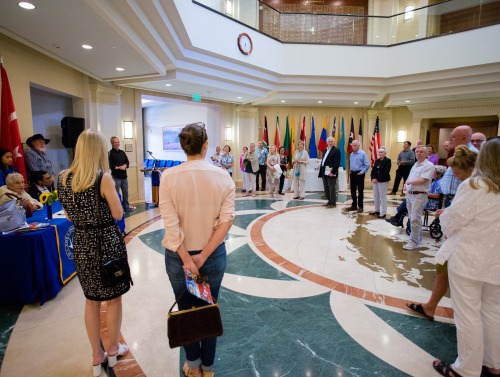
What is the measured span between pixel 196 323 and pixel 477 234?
5.29 feet

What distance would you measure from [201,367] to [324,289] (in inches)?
61.1

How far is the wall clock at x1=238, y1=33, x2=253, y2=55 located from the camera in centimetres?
710

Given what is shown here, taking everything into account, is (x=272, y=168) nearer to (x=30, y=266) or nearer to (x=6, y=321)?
(x=30, y=266)

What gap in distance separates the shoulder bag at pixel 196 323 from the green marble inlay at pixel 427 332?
161 centimetres

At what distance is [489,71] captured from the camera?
23.1 ft

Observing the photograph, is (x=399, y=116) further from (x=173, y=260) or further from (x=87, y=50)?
(x=173, y=260)

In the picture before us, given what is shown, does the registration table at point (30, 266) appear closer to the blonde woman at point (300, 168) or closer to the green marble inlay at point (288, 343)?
the green marble inlay at point (288, 343)

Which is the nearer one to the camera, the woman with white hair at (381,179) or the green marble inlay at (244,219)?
the green marble inlay at (244,219)

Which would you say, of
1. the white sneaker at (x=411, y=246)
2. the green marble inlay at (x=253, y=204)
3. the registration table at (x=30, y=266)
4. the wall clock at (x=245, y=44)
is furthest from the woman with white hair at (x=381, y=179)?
the registration table at (x=30, y=266)

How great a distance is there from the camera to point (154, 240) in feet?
14.4

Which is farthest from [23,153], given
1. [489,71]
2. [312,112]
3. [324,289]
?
[489,71]

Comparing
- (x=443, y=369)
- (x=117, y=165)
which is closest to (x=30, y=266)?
(x=443, y=369)

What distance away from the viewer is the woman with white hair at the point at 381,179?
566 cm

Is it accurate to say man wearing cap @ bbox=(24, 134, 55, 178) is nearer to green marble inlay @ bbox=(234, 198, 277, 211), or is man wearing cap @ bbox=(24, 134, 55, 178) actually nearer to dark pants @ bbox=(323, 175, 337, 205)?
green marble inlay @ bbox=(234, 198, 277, 211)
